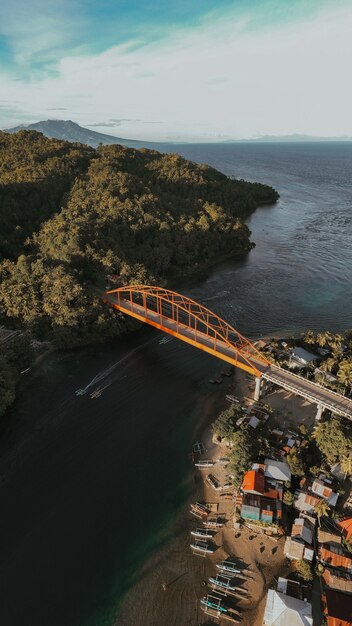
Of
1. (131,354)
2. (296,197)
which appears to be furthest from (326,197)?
(131,354)

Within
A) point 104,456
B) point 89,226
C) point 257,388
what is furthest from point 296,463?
point 89,226

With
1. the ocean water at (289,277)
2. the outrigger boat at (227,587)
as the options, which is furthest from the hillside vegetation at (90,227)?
the outrigger boat at (227,587)

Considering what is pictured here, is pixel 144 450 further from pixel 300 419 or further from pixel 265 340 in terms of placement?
pixel 265 340

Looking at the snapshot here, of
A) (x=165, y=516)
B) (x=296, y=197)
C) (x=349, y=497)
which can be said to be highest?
(x=296, y=197)

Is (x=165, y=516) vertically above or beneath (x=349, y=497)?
beneath

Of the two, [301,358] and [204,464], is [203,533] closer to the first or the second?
[204,464]
